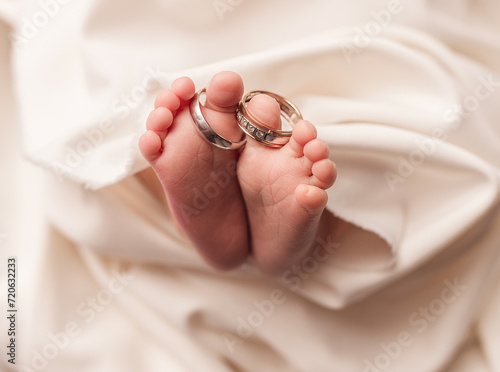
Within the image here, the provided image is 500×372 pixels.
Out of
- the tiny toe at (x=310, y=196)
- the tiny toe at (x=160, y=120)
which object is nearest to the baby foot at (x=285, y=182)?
the tiny toe at (x=310, y=196)

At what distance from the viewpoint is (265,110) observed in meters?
0.65

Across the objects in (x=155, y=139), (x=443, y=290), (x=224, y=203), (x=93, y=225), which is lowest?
(x=443, y=290)

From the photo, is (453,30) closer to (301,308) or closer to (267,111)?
(267,111)

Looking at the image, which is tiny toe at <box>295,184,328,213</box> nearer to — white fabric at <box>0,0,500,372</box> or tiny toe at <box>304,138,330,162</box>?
tiny toe at <box>304,138,330,162</box>

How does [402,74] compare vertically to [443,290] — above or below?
above

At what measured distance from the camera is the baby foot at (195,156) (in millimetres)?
635

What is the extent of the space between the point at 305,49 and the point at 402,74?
0.18 meters

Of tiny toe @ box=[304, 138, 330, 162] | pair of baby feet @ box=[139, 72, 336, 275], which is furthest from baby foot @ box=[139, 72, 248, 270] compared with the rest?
tiny toe @ box=[304, 138, 330, 162]

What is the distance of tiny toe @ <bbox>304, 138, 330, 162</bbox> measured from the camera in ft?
1.97

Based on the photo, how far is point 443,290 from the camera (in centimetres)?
90

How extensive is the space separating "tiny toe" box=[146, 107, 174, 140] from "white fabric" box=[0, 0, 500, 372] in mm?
127

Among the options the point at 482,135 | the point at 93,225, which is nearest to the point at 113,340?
the point at 93,225

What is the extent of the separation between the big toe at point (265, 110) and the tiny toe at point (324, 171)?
88 mm

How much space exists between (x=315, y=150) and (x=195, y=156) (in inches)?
6.3
